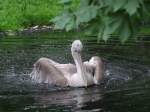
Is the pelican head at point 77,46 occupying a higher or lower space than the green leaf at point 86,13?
higher

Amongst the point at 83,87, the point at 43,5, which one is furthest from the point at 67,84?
the point at 43,5

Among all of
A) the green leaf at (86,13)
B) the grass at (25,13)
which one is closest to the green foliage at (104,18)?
the green leaf at (86,13)

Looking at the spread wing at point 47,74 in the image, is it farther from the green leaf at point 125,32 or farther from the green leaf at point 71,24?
the green leaf at point 125,32

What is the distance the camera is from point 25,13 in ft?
109

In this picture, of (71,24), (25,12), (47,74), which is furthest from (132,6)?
(25,12)

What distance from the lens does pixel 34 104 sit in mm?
11398

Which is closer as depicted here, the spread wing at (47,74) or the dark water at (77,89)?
the dark water at (77,89)

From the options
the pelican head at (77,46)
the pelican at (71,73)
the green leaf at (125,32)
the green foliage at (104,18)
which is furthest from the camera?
the pelican head at (77,46)

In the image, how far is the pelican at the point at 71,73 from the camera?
1415 centimetres

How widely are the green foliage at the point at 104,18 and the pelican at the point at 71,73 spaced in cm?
979

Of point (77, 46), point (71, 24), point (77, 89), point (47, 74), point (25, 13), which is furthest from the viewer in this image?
point (25, 13)

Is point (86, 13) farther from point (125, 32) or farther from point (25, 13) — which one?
point (25, 13)

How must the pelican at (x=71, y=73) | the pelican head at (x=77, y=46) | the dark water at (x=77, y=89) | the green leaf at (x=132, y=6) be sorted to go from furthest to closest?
the pelican head at (x=77, y=46), the pelican at (x=71, y=73), the dark water at (x=77, y=89), the green leaf at (x=132, y=6)

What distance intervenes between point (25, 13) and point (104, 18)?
2925 cm
